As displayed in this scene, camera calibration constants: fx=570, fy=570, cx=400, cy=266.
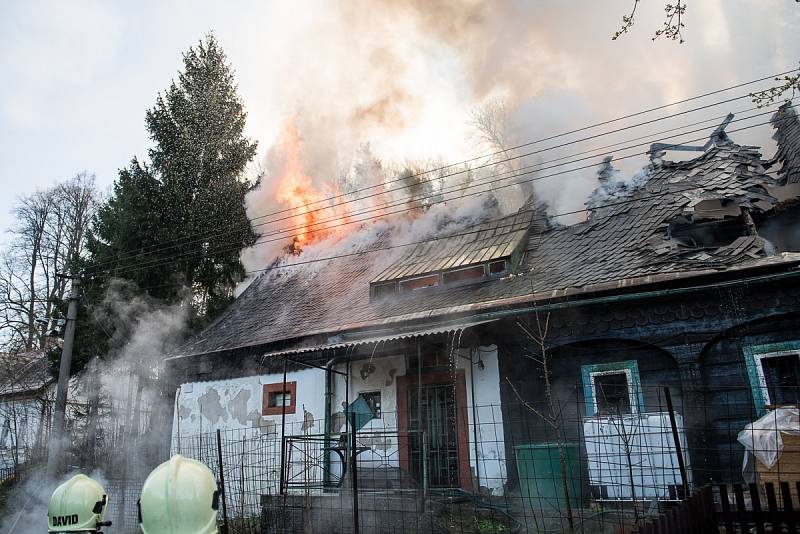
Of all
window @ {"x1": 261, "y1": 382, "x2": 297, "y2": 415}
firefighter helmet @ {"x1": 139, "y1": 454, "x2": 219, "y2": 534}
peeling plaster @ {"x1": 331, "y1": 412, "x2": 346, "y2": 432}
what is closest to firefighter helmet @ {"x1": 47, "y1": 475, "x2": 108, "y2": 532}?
firefighter helmet @ {"x1": 139, "y1": 454, "x2": 219, "y2": 534}

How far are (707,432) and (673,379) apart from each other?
2.82 feet

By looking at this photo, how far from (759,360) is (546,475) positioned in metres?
3.47

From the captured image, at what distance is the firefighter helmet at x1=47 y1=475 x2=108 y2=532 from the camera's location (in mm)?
5012

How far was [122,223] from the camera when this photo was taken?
18156 mm

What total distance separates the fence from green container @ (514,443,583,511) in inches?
0.6

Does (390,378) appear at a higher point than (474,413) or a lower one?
higher

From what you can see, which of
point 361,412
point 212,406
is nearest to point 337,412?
point 361,412

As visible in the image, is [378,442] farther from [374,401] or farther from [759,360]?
[759,360]

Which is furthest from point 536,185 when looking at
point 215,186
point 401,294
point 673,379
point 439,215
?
point 215,186

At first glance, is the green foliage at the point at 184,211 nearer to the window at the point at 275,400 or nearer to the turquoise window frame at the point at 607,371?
the window at the point at 275,400

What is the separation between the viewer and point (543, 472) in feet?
26.9

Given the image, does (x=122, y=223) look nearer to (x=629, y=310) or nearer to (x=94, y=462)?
(x=94, y=462)

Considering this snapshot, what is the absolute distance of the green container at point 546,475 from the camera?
809 centimetres

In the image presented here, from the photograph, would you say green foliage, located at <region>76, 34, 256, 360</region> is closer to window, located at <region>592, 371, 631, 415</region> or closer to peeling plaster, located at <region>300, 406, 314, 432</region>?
peeling plaster, located at <region>300, 406, 314, 432</region>
